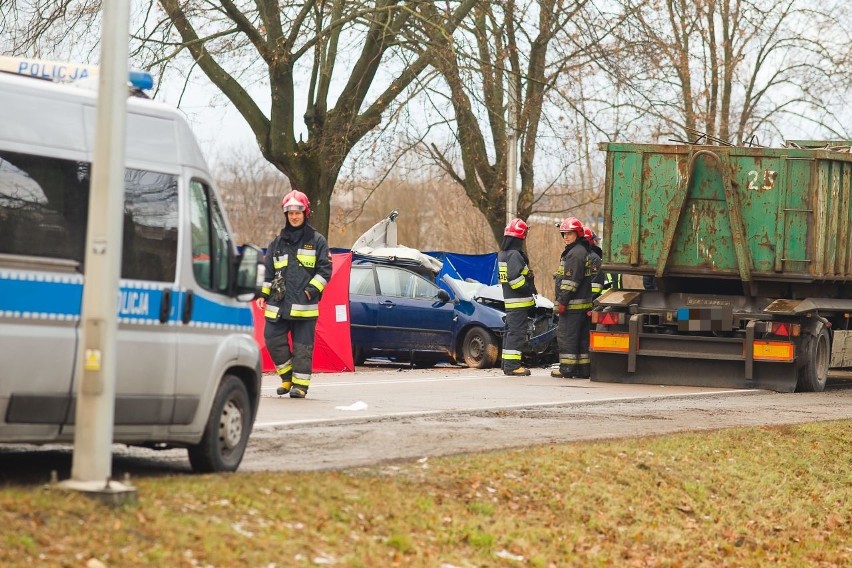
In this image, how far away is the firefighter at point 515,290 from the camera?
1864 cm

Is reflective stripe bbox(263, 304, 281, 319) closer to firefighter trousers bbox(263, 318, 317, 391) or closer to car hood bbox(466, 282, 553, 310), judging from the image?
firefighter trousers bbox(263, 318, 317, 391)

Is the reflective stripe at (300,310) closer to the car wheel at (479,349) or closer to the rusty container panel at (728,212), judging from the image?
the rusty container panel at (728,212)

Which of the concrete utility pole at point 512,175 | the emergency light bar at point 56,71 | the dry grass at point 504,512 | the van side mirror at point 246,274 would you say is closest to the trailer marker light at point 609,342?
the dry grass at point 504,512

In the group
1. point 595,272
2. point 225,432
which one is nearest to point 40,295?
point 225,432

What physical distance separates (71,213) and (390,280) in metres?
14.1

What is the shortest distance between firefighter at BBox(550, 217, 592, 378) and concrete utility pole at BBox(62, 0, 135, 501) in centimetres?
1239

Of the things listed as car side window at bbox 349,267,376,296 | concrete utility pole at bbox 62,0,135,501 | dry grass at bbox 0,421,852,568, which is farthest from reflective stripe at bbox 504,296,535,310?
concrete utility pole at bbox 62,0,135,501

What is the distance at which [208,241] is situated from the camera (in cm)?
820

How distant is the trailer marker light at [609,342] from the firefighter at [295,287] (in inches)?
206

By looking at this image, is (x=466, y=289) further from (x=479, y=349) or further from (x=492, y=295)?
(x=479, y=349)

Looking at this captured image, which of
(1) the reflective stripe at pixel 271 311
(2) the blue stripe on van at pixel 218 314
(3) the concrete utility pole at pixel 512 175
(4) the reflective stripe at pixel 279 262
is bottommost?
(1) the reflective stripe at pixel 271 311

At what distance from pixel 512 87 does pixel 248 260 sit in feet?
55.6

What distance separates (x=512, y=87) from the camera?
81.4 ft

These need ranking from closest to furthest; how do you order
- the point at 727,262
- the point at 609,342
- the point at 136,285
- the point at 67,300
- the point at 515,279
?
the point at 67,300, the point at 136,285, the point at 727,262, the point at 609,342, the point at 515,279
